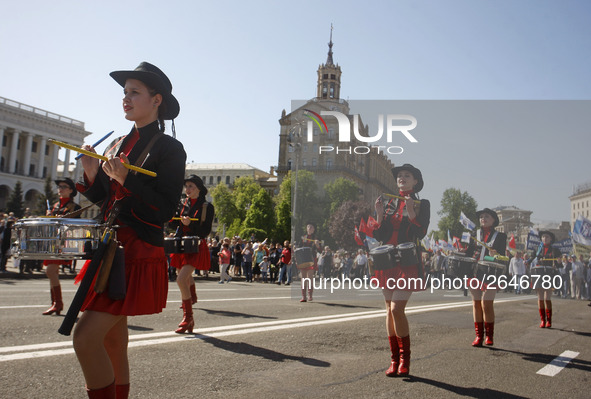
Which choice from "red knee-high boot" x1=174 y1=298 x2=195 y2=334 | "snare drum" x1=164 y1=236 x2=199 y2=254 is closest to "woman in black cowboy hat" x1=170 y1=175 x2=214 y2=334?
"snare drum" x1=164 y1=236 x2=199 y2=254

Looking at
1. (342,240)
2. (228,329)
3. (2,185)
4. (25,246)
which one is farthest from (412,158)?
(2,185)

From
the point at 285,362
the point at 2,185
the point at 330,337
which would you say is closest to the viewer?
the point at 285,362

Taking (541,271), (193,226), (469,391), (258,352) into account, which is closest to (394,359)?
(469,391)

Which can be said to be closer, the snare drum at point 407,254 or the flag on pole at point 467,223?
the snare drum at point 407,254

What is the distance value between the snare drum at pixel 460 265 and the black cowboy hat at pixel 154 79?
239 inches

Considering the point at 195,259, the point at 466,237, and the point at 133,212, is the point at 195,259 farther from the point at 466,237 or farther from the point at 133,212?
the point at 133,212

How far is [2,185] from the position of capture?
302ft

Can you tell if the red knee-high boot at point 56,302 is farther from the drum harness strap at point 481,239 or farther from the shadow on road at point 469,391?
the drum harness strap at point 481,239

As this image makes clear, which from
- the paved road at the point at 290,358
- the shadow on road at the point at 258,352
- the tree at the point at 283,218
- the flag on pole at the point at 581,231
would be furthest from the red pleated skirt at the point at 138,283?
the tree at the point at 283,218

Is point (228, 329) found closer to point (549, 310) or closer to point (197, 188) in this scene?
point (197, 188)

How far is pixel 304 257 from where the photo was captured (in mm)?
13438

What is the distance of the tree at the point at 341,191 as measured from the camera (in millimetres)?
10312

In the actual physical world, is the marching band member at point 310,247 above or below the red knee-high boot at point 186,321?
above

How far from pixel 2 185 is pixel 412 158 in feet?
322
